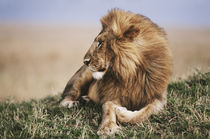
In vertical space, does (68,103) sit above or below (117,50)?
below

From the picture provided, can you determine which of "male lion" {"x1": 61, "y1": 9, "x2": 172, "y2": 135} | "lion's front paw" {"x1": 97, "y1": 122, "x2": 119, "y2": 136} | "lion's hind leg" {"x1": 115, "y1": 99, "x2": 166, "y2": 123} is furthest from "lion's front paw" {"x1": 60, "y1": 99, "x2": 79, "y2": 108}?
"lion's front paw" {"x1": 97, "y1": 122, "x2": 119, "y2": 136}

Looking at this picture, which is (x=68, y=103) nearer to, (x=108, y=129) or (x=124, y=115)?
(x=124, y=115)

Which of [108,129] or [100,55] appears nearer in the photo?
[108,129]

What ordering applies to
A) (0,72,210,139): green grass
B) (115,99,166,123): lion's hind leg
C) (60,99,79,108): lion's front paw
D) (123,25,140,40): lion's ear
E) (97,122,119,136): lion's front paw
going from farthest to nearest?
(60,99,79,108): lion's front paw → (115,99,166,123): lion's hind leg → (123,25,140,40): lion's ear → (97,122,119,136): lion's front paw → (0,72,210,139): green grass

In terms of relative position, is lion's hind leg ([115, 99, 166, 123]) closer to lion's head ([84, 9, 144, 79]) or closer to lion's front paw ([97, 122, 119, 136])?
lion's front paw ([97, 122, 119, 136])

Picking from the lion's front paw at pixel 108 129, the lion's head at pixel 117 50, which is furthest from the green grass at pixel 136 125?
the lion's head at pixel 117 50

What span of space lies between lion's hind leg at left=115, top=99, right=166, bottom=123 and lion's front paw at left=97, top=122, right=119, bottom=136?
0.87ft

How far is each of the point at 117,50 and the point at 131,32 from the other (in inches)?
11.5

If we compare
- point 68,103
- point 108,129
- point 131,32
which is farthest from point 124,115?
point 68,103

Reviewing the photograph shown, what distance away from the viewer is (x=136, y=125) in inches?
137

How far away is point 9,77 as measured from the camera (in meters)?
13.0

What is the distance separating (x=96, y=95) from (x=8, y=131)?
1579mm

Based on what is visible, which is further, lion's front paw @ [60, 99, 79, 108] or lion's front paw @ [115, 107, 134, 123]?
lion's front paw @ [60, 99, 79, 108]

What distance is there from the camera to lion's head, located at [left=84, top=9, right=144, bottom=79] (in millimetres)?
3463
